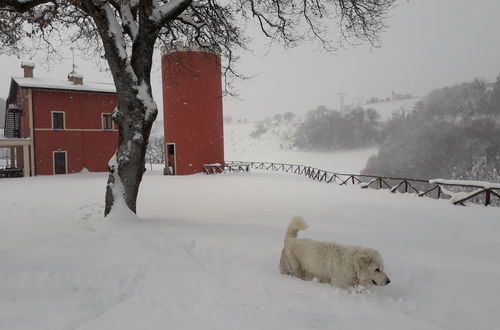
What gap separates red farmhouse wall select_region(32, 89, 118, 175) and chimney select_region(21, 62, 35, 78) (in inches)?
132

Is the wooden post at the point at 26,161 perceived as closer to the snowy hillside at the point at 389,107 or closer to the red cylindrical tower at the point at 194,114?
the red cylindrical tower at the point at 194,114

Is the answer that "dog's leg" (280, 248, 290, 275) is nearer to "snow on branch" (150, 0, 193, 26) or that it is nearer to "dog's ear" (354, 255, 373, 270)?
"dog's ear" (354, 255, 373, 270)

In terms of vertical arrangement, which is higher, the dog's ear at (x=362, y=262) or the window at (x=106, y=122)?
the window at (x=106, y=122)

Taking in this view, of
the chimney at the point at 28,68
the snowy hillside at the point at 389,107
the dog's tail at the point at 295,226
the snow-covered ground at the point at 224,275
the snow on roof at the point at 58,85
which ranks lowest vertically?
the snow-covered ground at the point at 224,275

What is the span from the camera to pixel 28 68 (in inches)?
1013

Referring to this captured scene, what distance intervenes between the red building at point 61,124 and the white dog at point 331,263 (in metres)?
25.2

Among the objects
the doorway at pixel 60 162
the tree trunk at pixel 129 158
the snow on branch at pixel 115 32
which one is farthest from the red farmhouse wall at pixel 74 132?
the snow on branch at pixel 115 32

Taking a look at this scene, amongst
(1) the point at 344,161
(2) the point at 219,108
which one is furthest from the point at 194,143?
(1) the point at 344,161

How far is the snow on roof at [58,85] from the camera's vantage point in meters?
23.6

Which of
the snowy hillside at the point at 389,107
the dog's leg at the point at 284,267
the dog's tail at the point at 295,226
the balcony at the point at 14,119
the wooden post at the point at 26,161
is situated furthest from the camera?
the snowy hillside at the point at 389,107

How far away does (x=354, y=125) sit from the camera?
3105 inches

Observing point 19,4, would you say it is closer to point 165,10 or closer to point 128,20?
point 128,20

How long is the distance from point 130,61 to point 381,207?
7882 millimetres

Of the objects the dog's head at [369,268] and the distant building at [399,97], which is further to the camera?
the distant building at [399,97]
